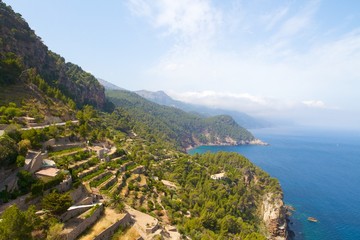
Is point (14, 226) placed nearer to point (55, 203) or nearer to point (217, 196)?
point (55, 203)

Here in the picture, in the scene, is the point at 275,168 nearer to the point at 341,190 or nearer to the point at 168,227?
the point at 341,190

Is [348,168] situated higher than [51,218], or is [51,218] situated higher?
[51,218]

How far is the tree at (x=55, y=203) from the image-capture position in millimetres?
27500

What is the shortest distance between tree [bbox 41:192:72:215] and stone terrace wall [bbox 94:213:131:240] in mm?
4870

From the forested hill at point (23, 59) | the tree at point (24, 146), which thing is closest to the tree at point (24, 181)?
the tree at point (24, 146)

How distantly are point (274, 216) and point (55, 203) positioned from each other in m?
70.5

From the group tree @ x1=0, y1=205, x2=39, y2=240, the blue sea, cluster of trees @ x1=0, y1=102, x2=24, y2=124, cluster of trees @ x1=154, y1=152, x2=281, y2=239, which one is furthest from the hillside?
the blue sea

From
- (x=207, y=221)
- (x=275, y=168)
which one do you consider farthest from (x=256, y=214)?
(x=275, y=168)

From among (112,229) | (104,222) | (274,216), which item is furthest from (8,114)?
(274,216)

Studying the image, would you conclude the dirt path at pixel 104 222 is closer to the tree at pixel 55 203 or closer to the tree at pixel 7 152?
the tree at pixel 55 203

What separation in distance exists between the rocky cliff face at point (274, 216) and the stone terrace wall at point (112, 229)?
186ft

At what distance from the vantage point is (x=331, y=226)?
83812mm

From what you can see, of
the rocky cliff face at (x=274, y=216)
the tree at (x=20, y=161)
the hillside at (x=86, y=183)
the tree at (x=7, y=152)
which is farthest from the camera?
the rocky cliff face at (x=274, y=216)

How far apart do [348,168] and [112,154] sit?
173 m
